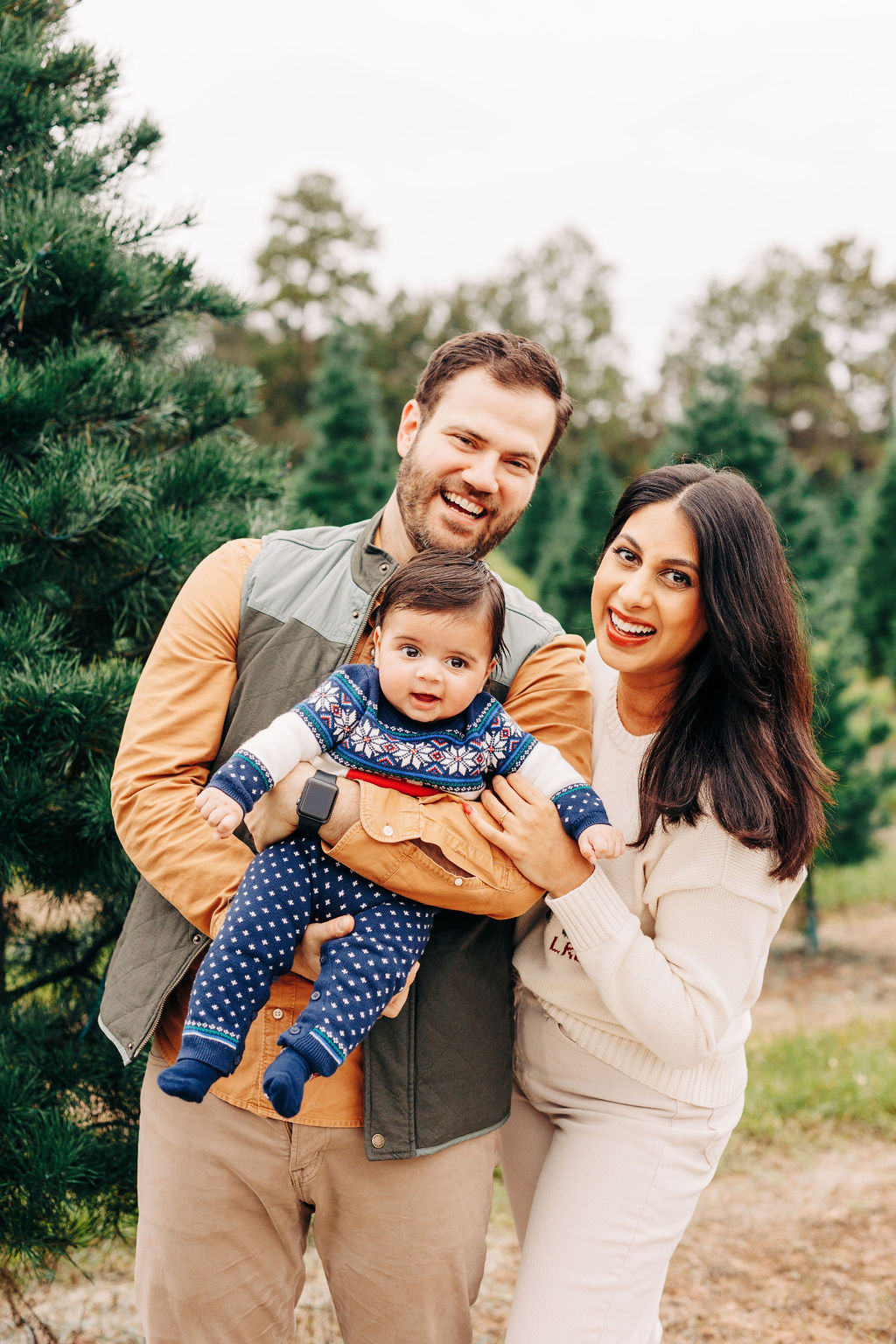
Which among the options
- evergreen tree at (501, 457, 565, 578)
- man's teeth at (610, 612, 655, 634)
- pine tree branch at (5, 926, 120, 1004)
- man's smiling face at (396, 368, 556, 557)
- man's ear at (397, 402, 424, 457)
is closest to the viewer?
man's teeth at (610, 612, 655, 634)

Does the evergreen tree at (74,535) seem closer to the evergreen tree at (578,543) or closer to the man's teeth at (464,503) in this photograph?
the man's teeth at (464,503)

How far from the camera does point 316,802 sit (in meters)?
1.86

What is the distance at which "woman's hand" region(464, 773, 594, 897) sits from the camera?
6.36 ft

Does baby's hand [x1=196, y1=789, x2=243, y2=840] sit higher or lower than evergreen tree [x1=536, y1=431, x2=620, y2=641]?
higher

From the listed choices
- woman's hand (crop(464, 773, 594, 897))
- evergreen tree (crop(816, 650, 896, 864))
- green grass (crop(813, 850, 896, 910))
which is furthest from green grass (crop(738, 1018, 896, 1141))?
woman's hand (crop(464, 773, 594, 897))

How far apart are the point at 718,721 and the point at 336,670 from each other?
0.80 m

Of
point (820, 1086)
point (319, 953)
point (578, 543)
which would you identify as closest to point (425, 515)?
point (319, 953)

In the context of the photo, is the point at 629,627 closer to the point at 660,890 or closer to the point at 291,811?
the point at 660,890

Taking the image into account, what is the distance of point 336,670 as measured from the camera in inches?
81.7

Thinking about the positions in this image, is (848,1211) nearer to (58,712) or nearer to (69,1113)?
(69,1113)

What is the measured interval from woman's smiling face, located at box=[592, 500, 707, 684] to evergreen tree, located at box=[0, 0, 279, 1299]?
3.35ft

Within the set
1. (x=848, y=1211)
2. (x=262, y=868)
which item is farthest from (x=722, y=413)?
(x=262, y=868)

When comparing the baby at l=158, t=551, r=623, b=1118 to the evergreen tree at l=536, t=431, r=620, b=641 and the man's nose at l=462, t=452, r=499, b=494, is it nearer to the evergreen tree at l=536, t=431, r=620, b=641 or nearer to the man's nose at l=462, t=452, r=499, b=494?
the man's nose at l=462, t=452, r=499, b=494

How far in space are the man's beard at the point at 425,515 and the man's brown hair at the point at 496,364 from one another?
0.17 meters
